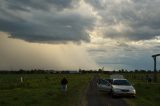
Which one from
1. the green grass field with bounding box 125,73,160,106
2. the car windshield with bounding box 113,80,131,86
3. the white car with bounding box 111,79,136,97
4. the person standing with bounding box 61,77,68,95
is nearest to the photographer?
the green grass field with bounding box 125,73,160,106

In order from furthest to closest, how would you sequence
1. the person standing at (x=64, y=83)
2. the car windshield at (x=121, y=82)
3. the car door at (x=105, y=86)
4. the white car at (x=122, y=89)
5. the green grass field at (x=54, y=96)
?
the person standing at (x=64, y=83), the car door at (x=105, y=86), the car windshield at (x=121, y=82), the white car at (x=122, y=89), the green grass field at (x=54, y=96)

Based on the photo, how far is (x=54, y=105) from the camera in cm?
2536

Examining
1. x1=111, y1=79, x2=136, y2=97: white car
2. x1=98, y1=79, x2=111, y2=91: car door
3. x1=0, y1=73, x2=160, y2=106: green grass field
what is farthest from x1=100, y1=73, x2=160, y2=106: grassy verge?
x1=98, y1=79, x2=111, y2=91: car door

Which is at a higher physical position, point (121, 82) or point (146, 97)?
point (121, 82)

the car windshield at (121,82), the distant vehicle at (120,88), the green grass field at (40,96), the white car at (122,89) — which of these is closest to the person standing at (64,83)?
the green grass field at (40,96)

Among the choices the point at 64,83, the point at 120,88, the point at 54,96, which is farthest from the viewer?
the point at 64,83

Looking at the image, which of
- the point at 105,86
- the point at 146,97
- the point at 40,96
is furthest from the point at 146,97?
the point at 40,96

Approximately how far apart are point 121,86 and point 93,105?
966 cm

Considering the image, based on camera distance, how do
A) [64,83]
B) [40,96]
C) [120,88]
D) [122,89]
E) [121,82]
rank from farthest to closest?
[64,83] < [121,82] < [40,96] < [120,88] < [122,89]

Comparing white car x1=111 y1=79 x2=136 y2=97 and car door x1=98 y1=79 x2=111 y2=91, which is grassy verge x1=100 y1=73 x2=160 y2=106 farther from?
car door x1=98 y1=79 x2=111 y2=91

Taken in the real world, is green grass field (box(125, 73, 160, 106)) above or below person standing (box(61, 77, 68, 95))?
below

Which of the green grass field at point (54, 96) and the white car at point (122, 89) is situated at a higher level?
the white car at point (122, 89)

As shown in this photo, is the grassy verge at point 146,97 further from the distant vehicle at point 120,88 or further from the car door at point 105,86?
the car door at point 105,86

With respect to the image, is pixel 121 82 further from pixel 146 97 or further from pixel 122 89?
pixel 146 97
